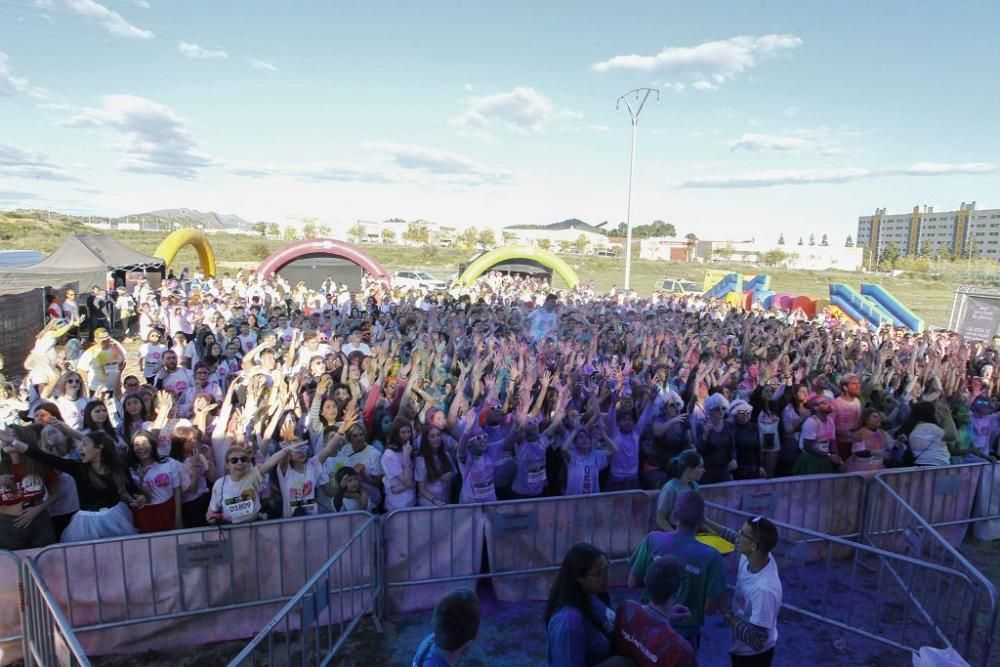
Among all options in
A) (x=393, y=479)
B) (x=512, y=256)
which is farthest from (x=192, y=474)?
(x=512, y=256)

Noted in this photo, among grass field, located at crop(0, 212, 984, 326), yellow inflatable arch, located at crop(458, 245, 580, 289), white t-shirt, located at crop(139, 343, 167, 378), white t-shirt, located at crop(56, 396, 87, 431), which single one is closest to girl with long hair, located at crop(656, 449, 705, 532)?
white t-shirt, located at crop(56, 396, 87, 431)

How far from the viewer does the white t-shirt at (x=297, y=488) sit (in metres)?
4.81

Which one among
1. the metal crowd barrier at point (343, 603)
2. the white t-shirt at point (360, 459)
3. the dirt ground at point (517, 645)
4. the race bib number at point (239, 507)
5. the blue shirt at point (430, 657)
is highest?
the blue shirt at point (430, 657)

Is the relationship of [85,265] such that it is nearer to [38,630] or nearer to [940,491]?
[38,630]

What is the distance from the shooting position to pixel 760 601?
3359 mm

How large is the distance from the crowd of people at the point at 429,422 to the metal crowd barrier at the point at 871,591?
92cm

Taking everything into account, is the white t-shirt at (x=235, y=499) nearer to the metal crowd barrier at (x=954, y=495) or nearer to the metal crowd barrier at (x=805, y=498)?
the metal crowd barrier at (x=805, y=498)

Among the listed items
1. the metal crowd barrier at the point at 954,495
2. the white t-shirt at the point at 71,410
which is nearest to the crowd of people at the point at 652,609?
the metal crowd barrier at the point at 954,495

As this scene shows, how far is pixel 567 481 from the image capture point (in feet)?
18.5

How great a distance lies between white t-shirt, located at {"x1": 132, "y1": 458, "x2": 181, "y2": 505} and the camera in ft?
15.2

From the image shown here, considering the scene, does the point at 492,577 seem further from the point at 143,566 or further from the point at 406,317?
the point at 406,317

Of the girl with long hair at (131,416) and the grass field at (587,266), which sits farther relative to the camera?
the grass field at (587,266)

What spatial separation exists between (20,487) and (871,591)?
22.7 ft

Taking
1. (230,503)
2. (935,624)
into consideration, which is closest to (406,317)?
(230,503)
